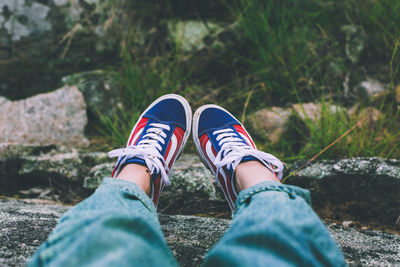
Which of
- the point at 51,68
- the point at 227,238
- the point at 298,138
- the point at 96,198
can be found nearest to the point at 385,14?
the point at 298,138

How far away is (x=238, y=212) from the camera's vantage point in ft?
2.54

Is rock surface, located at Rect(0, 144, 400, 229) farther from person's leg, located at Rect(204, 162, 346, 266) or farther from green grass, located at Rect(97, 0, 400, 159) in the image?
person's leg, located at Rect(204, 162, 346, 266)

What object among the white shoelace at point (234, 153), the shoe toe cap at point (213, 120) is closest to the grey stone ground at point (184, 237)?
the white shoelace at point (234, 153)

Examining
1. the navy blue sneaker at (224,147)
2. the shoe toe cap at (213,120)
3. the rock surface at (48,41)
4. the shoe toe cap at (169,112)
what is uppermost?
the rock surface at (48,41)

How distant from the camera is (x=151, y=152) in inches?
46.8

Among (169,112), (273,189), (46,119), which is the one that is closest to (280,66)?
(169,112)

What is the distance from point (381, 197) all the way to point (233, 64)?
120 centimetres

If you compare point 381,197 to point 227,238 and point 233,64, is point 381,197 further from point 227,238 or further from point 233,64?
point 233,64

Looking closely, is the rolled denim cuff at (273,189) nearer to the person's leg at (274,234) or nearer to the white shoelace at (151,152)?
the person's leg at (274,234)

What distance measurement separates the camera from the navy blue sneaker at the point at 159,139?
111cm

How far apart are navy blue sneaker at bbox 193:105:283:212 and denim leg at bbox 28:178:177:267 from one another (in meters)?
0.50

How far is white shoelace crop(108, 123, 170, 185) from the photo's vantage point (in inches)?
43.6

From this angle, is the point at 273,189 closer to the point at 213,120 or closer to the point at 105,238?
the point at 105,238

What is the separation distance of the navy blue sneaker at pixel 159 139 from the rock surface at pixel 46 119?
0.54 metres
